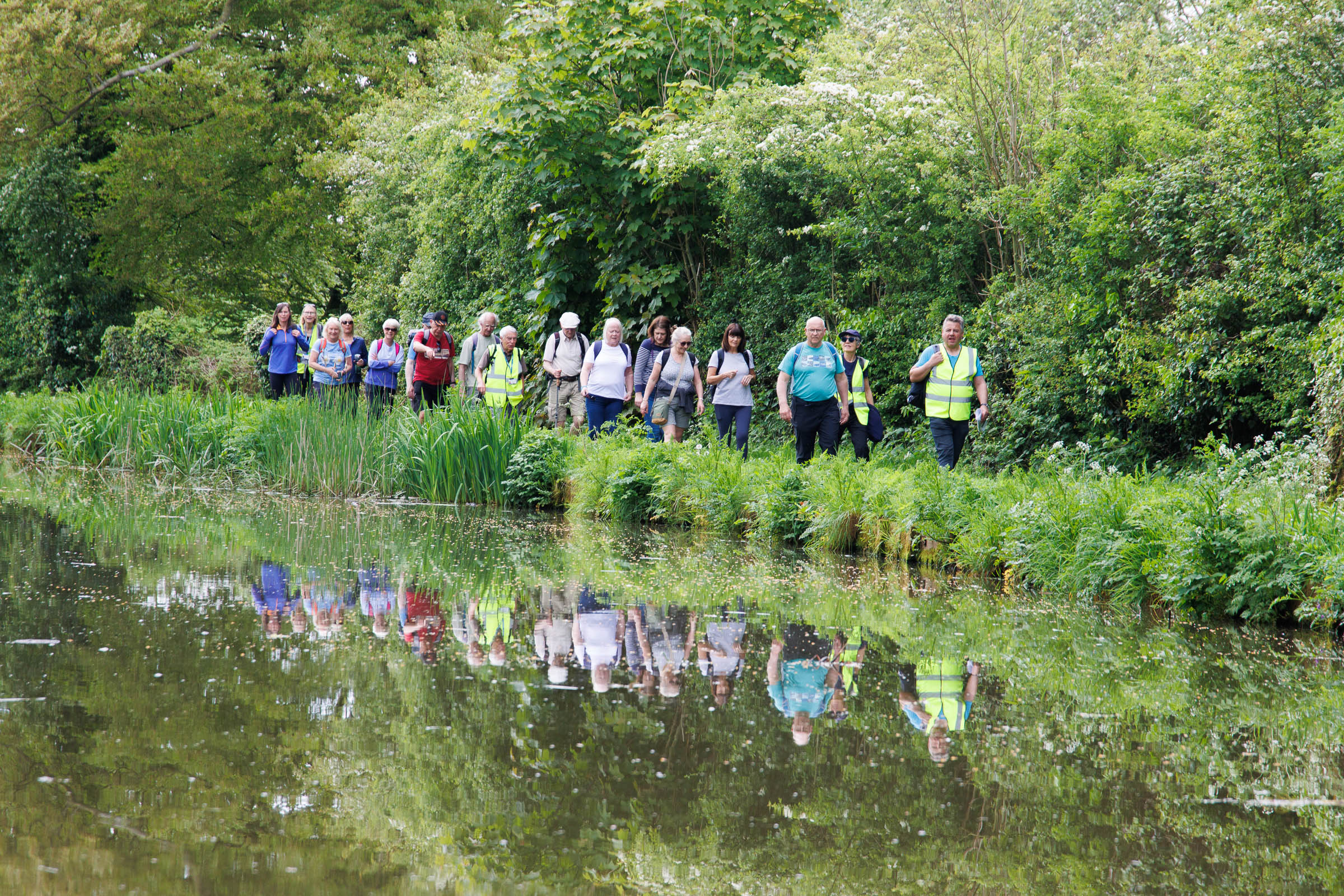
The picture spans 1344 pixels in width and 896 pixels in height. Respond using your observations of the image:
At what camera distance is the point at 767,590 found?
7164mm

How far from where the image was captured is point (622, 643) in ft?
18.0

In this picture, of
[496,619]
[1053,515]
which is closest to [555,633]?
[496,619]

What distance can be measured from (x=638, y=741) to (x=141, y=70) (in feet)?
84.1

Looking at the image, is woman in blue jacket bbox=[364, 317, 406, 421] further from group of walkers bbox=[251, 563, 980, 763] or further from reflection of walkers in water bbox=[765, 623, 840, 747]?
reflection of walkers in water bbox=[765, 623, 840, 747]

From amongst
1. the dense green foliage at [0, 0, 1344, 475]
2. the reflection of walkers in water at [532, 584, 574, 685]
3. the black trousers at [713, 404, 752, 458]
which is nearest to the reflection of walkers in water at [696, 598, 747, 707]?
the reflection of walkers in water at [532, 584, 574, 685]

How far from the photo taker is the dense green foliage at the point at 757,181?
10055 mm

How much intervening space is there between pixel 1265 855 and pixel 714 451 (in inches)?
322

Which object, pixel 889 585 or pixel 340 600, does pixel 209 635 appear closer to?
A: pixel 340 600

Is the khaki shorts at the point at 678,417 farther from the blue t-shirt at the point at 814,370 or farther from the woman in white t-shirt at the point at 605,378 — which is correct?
the blue t-shirt at the point at 814,370

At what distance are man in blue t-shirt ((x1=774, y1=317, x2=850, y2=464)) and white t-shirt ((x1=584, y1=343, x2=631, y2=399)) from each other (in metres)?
2.43

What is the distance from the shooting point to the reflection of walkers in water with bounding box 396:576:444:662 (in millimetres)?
5281

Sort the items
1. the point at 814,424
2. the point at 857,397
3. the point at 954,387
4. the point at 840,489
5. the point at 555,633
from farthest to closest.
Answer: the point at 857,397
the point at 814,424
the point at 954,387
the point at 840,489
the point at 555,633

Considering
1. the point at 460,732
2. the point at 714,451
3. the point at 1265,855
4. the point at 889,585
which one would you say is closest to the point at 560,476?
the point at 714,451

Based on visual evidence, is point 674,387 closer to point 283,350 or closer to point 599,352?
point 599,352
